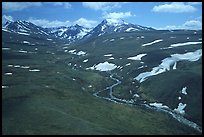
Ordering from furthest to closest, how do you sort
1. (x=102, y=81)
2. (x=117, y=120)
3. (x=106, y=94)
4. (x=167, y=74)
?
(x=102, y=81) → (x=167, y=74) → (x=106, y=94) → (x=117, y=120)

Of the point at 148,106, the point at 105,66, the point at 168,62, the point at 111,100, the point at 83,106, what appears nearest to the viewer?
the point at 83,106

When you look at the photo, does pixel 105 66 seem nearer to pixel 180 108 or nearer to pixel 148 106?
pixel 148 106

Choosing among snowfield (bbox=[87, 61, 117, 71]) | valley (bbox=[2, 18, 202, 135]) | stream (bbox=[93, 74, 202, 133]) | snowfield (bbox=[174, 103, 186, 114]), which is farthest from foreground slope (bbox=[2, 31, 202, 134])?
snowfield (bbox=[87, 61, 117, 71])

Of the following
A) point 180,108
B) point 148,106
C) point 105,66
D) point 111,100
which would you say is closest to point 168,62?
point 105,66

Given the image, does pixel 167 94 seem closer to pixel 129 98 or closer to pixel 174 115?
pixel 129 98

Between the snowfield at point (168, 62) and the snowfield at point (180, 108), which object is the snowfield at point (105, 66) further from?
the snowfield at point (180, 108)

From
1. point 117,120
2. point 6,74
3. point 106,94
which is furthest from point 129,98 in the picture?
point 6,74

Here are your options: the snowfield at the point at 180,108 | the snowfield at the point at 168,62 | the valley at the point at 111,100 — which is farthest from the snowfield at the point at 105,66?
the snowfield at the point at 180,108

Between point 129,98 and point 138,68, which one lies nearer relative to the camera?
point 129,98
